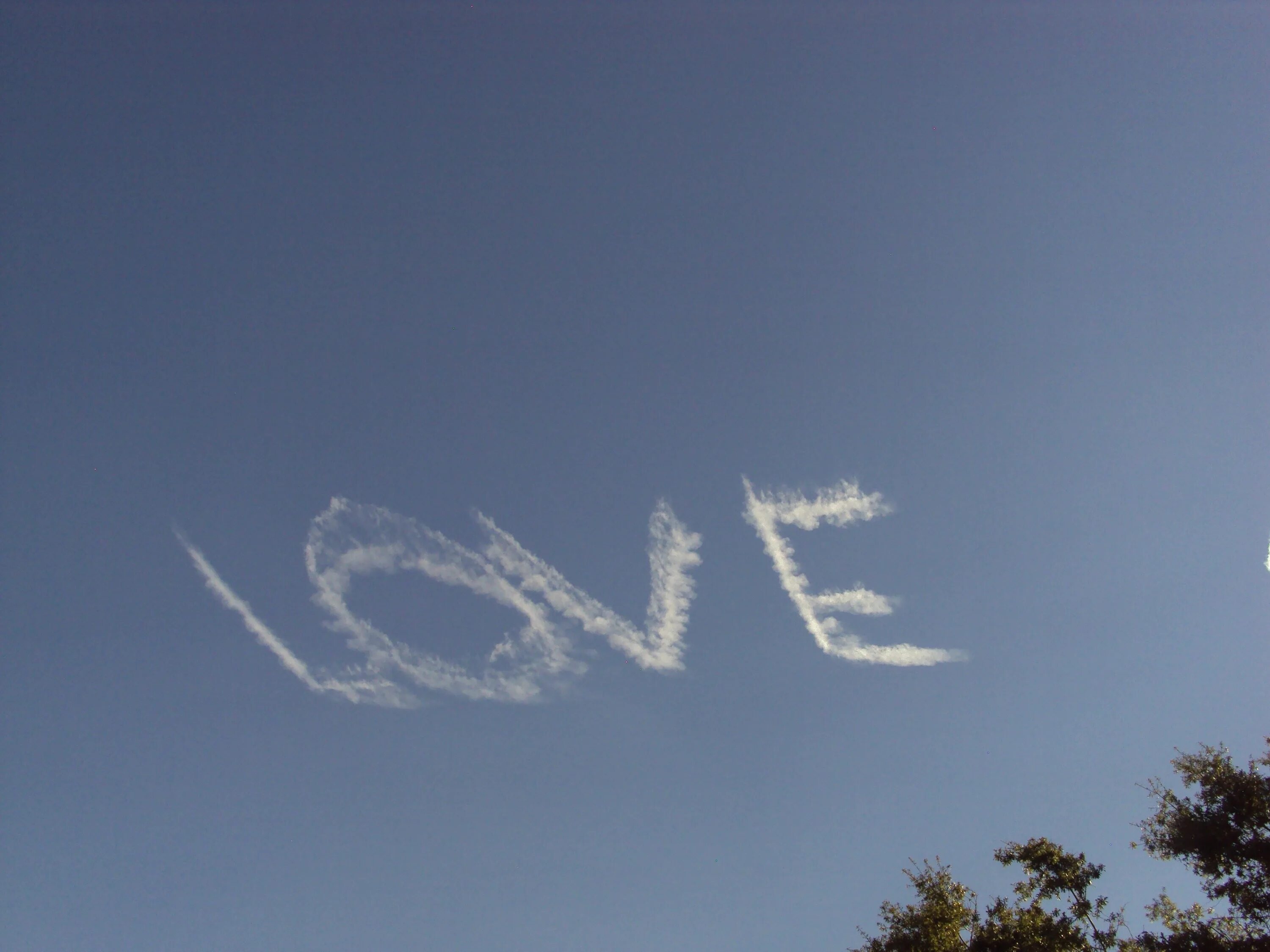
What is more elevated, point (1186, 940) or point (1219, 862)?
point (1219, 862)

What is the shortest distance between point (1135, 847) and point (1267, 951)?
8193mm

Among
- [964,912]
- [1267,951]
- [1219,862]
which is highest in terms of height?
[964,912]

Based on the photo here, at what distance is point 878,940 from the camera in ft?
148

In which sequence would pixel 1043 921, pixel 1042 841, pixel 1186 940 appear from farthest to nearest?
pixel 1042 841 < pixel 1043 921 < pixel 1186 940

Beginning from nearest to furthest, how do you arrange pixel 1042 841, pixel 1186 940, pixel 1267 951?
pixel 1267 951
pixel 1186 940
pixel 1042 841

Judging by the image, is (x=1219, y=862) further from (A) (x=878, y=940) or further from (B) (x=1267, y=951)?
(A) (x=878, y=940)

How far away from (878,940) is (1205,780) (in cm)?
2355

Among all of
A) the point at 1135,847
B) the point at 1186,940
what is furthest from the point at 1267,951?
the point at 1135,847

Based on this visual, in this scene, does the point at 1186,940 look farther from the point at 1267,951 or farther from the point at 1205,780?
the point at 1205,780

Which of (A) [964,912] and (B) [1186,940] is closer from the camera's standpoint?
(B) [1186,940]

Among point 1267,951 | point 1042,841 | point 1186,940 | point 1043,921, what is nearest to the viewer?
point 1267,951

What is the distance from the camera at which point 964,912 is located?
4309 centimetres

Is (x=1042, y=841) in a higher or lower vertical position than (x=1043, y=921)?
higher

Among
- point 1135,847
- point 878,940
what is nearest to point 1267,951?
point 1135,847
